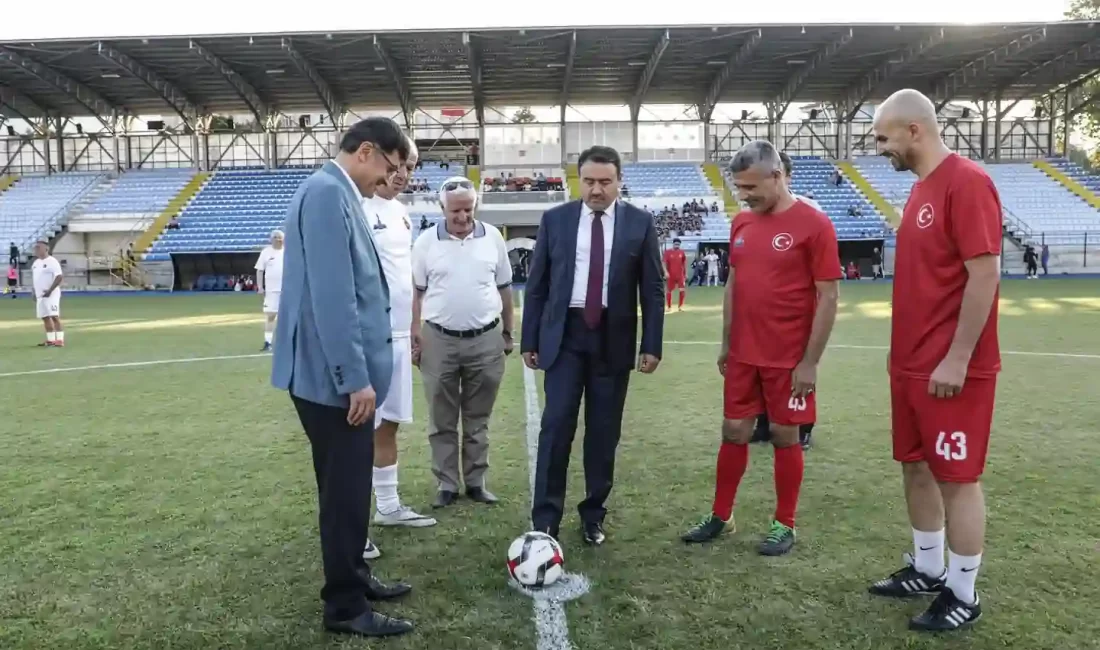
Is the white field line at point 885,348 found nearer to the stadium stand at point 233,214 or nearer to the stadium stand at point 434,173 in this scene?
the stadium stand at point 233,214

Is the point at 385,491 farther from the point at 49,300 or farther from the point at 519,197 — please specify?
the point at 519,197

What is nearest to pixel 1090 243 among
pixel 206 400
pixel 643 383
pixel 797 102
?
pixel 797 102

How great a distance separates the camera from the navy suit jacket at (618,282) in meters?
4.34

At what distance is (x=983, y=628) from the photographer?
11.0 ft

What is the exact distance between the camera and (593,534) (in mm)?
4430

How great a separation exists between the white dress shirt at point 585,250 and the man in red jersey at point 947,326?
1390 millimetres

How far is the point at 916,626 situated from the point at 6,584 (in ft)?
13.2

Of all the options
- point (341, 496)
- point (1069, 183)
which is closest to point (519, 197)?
point (1069, 183)

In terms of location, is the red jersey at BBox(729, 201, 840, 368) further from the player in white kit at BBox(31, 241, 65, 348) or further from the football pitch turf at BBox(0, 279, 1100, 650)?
the player in white kit at BBox(31, 241, 65, 348)

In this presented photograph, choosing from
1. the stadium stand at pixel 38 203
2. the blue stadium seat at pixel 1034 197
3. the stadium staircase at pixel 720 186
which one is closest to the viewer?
the blue stadium seat at pixel 1034 197

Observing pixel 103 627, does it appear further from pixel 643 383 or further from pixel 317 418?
pixel 643 383

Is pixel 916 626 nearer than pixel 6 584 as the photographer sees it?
Yes

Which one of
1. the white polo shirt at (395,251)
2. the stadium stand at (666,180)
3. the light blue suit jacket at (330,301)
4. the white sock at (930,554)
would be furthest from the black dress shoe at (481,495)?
the stadium stand at (666,180)

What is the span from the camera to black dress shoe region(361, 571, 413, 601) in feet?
12.1
